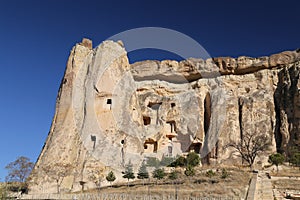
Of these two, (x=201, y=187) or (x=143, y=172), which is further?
(x=143, y=172)

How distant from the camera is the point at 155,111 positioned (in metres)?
37.0

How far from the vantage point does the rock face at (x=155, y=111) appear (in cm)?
2773

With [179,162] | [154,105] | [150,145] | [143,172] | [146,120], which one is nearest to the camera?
[143,172]

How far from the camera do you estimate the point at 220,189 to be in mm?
15820

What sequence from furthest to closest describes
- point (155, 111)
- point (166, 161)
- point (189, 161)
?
1. point (155, 111)
2. point (166, 161)
3. point (189, 161)

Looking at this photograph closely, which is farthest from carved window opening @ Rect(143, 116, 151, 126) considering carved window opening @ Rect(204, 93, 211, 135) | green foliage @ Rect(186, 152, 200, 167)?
green foliage @ Rect(186, 152, 200, 167)

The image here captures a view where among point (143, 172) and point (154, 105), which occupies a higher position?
point (154, 105)

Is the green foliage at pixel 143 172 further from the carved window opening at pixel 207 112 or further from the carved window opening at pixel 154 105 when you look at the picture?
the carved window opening at pixel 154 105

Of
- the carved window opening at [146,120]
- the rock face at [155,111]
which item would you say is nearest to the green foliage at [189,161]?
the rock face at [155,111]

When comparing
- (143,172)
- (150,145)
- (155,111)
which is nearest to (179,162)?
(143,172)

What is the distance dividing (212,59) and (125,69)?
10.1 meters

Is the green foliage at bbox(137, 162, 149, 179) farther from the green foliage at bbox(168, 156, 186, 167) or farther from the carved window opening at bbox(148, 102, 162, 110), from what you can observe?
the carved window opening at bbox(148, 102, 162, 110)

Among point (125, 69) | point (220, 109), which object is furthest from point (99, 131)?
point (220, 109)

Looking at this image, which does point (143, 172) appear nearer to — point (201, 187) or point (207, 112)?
point (201, 187)
